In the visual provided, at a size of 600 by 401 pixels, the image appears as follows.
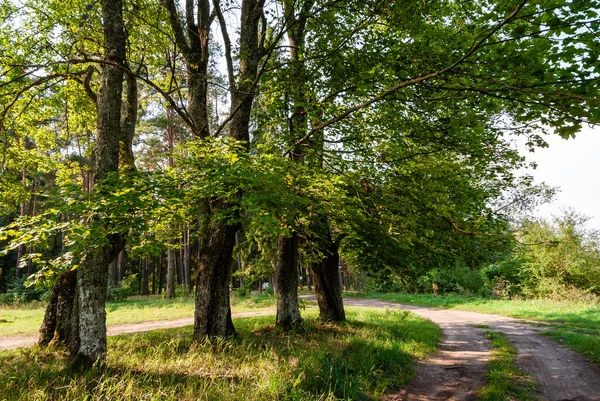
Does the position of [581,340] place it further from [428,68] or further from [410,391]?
[428,68]

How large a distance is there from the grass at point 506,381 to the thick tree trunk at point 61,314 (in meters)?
9.46

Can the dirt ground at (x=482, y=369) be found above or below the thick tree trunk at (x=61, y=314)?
below

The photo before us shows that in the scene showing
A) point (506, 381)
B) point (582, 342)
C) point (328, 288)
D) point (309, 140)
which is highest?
point (309, 140)

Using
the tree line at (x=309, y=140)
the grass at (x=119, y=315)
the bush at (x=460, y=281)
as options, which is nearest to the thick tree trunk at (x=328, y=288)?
the tree line at (x=309, y=140)

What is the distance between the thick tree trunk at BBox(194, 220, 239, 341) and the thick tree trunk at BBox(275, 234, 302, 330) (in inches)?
91.1

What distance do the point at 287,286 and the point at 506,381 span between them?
6.25 meters

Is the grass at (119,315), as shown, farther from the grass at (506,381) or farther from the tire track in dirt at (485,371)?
the grass at (506,381)

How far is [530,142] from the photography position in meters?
6.82

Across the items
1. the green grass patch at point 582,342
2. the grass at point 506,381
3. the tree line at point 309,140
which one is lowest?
the green grass patch at point 582,342

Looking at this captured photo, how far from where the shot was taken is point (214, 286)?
812cm

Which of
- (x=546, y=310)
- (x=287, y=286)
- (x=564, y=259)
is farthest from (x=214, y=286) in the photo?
(x=564, y=259)

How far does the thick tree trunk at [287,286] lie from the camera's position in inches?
405

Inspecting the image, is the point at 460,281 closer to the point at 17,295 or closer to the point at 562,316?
the point at 562,316

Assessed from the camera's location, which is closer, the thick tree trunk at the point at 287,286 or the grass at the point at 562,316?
the grass at the point at 562,316
